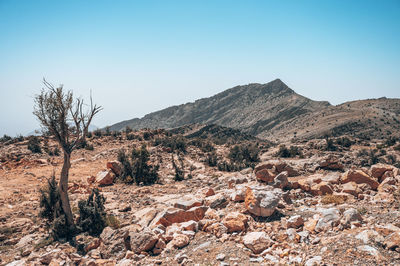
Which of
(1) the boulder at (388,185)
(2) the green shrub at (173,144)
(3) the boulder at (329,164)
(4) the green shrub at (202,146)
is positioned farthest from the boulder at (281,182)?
(4) the green shrub at (202,146)

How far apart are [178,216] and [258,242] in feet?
9.80

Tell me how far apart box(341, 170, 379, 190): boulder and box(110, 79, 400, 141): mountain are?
45461 millimetres

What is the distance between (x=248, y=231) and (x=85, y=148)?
19579mm

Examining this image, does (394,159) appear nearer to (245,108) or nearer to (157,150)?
(157,150)

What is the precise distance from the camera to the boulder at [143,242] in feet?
19.6

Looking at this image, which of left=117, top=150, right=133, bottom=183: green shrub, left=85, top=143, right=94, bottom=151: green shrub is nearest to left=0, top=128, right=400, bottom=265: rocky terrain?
left=117, top=150, right=133, bottom=183: green shrub

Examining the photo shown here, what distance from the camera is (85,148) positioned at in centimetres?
2180

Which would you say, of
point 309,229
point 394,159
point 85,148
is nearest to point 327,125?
point 394,159

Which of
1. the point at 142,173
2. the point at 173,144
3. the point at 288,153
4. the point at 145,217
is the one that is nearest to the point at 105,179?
the point at 142,173

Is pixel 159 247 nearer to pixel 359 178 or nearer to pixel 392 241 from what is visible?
pixel 392 241

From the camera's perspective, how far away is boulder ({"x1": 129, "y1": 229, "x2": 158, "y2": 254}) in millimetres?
5988

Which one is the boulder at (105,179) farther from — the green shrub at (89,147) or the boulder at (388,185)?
the boulder at (388,185)

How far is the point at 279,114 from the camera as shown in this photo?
81188 millimetres

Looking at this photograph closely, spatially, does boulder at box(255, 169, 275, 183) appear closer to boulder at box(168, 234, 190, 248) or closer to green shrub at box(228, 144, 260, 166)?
boulder at box(168, 234, 190, 248)
